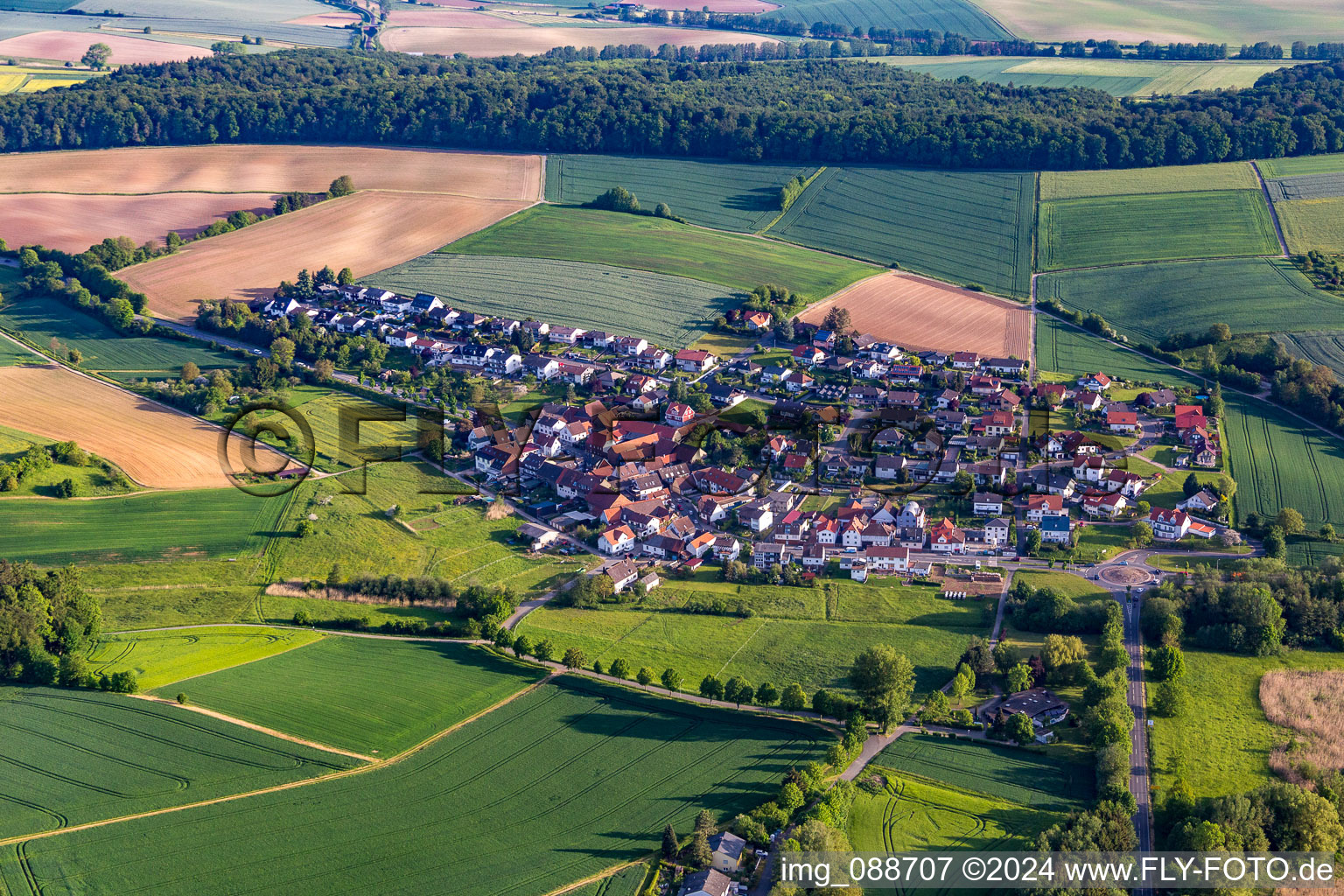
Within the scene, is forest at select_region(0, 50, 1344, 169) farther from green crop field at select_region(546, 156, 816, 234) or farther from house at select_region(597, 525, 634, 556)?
house at select_region(597, 525, 634, 556)

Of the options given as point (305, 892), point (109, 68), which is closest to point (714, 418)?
point (305, 892)

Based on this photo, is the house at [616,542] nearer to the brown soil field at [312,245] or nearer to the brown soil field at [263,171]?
the brown soil field at [312,245]

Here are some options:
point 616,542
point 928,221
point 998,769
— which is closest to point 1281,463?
point 998,769

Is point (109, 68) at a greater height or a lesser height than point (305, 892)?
greater

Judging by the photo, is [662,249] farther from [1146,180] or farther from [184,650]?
[184,650]

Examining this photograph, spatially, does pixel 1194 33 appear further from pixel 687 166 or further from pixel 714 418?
pixel 714 418

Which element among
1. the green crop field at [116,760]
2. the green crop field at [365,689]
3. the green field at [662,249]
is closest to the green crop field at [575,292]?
the green field at [662,249]

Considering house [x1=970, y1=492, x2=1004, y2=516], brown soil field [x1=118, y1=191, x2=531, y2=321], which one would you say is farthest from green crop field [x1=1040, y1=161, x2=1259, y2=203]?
A: house [x1=970, y1=492, x2=1004, y2=516]
